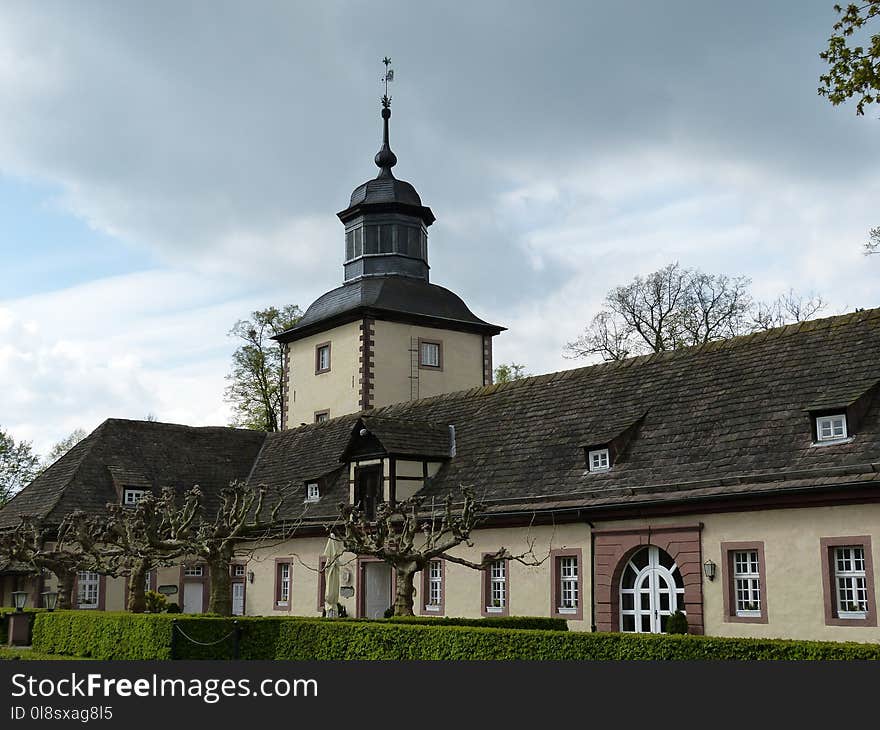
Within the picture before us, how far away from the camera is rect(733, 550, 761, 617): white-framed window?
65.1ft

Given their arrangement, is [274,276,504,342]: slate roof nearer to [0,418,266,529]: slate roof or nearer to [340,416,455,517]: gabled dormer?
[0,418,266,529]: slate roof

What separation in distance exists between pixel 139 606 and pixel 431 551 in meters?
7.73

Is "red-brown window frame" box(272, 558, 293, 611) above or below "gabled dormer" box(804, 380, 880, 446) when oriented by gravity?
below

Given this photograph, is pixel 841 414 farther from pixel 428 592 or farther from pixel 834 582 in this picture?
pixel 428 592

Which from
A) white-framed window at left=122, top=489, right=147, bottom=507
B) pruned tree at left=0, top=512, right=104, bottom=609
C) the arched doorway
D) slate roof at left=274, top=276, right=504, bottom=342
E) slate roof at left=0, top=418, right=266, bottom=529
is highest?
slate roof at left=274, top=276, right=504, bottom=342

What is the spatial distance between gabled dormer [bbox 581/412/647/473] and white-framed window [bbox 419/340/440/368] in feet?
54.4

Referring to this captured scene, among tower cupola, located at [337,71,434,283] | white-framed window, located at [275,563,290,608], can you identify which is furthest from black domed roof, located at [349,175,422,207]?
white-framed window, located at [275,563,290,608]

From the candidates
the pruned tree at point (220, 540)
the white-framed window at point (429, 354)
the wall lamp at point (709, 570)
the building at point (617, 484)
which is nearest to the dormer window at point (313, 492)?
the building at point (617, 484)

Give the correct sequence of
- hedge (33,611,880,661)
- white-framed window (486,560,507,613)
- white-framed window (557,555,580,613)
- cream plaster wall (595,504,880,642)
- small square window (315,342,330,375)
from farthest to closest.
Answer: small square window (315,342,330,375) → white-framed window (486,560,507,613) → white-framed window (557,555,580,613) → cream plaster wall (595,504,880,642) → hedge (33,611,880,661)

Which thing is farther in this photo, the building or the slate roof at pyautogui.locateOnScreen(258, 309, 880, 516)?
the slate roof at pyautogui.locateOnScreen(258, 309, 880, 516)

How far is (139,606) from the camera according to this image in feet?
82.9

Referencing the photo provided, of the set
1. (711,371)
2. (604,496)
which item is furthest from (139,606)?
(711,371)

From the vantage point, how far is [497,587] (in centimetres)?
2492

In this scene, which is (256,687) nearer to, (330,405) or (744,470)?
(744,470)
